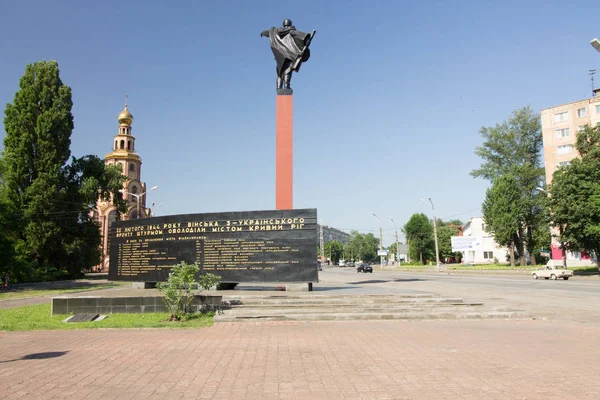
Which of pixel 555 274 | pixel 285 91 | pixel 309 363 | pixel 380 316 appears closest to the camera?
pixel 309 363

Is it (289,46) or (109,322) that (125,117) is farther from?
(109,322)

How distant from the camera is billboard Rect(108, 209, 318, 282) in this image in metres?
13.1

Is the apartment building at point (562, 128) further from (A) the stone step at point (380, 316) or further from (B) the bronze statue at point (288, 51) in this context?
(A) the stone step at point (380, 316)

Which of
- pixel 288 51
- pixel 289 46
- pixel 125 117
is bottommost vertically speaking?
pixel 288 51

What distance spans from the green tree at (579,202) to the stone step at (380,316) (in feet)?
81.7

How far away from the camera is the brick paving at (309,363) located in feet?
16.5

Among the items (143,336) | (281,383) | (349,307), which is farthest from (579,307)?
(143,336)

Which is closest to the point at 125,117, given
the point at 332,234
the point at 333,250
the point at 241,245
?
the point at 241,245

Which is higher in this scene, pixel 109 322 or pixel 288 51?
pixel 288 51

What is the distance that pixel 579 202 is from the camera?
3194 cm

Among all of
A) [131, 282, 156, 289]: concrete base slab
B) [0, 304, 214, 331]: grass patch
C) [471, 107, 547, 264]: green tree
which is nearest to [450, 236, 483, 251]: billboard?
[471, 107, 547, 264]: green tree

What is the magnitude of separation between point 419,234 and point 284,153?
6008 cm

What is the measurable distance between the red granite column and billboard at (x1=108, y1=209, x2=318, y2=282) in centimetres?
201

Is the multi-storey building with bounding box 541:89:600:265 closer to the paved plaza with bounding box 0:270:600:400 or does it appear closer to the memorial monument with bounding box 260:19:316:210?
the memorial monument with bounding box 260:19:316:210
